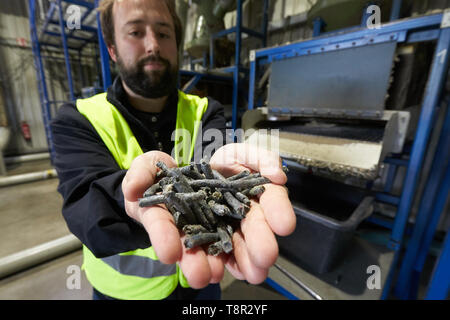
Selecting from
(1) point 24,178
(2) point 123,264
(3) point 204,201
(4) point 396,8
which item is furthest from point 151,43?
(1) point 24,178

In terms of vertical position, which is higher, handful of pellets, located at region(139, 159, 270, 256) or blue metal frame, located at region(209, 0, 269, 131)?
blue metal frame, located at region(209, 0, 269, 131)

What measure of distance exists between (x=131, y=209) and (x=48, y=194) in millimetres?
3804

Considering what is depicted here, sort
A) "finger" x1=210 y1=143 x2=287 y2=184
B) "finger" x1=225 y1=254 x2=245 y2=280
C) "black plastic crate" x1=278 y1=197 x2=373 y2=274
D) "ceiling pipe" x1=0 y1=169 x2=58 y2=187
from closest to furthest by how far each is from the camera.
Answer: "finger" x1=225 y1=254 x2=245 y2=280 → "finger" x1=210 y1=143 x2=287 y2=184 → "black plastic crate" x1=278 y1=197 x2=373 y2=274 → "ceiling pipe" x1=0 y1=169 x2=58 y2=187

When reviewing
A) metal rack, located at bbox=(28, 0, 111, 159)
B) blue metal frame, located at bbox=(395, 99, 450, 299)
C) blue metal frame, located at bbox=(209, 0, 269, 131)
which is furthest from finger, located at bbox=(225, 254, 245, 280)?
blue metal frame, located at bbox=(209, 0, 269, 131)

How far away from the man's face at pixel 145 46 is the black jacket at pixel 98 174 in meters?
0.10

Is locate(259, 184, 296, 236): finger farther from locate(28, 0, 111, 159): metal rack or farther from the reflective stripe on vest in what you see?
locate(28, 0, 111, 159): metal rack

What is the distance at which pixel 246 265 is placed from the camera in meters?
0.59

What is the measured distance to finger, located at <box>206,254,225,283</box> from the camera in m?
0.57

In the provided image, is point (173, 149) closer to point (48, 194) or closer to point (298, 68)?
point (298, 68)

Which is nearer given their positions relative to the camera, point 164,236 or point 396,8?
point 164,236

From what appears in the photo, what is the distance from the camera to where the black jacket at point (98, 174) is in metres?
0.68

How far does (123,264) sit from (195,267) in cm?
62

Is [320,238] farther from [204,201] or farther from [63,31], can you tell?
[63,31]
